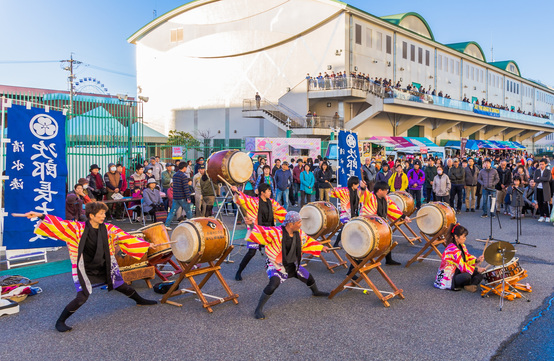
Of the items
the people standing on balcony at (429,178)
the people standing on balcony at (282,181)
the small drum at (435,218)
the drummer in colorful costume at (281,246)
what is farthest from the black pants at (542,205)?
the drummer in colorful costume at (281,246)

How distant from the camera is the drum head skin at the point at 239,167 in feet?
28.6

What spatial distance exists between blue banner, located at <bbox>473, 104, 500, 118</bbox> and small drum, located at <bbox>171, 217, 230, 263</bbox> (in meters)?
44.8

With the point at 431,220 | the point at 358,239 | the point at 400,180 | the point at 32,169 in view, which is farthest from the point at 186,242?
the point at 400,180

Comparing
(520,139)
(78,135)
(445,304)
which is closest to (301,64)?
(78,135)

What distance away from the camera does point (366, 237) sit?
6641mm

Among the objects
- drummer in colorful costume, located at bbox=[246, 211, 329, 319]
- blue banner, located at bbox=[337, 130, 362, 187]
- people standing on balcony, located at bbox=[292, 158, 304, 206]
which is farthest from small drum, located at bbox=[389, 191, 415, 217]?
people standing on balcony, located at bbox=[292, 158, 304, 206]

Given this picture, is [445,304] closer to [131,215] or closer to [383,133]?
[131,215]

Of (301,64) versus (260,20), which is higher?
(260,20)

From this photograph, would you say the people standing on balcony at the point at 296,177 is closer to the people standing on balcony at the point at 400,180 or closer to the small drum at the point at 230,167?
the people standing on balcony at the point at 400,180

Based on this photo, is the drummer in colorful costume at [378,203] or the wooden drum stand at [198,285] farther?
the drummer in colorful costume at [378,203]

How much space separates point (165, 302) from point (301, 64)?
3227 centimetres

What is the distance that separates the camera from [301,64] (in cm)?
3675

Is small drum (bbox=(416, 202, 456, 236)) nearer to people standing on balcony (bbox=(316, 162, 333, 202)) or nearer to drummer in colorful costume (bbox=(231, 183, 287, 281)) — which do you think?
drummer in colorful costume (bbox=(231, 183, 287, 281))

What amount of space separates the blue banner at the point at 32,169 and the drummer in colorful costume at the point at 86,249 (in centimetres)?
273
